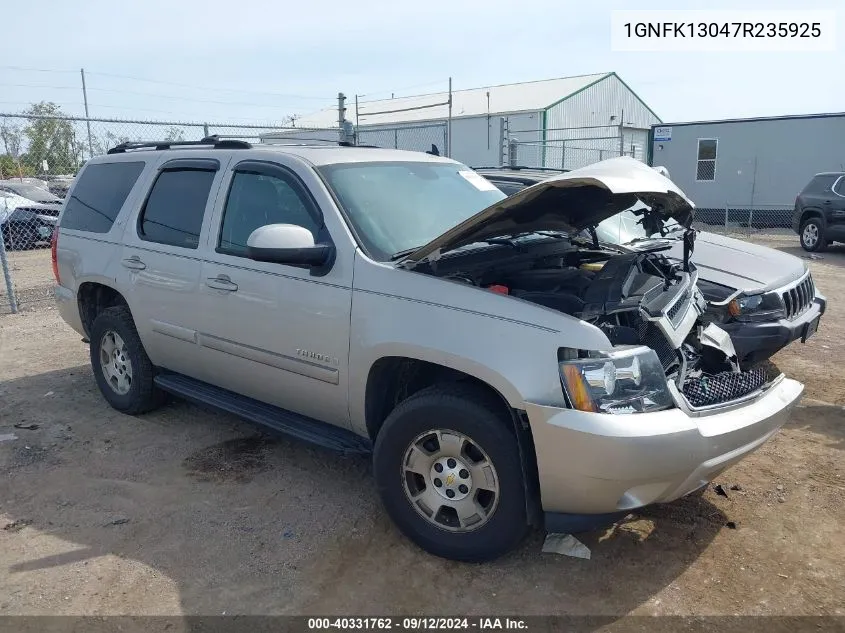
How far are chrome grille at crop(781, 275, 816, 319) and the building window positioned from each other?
17522 mm

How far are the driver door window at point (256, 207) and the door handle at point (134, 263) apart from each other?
2.85 ft

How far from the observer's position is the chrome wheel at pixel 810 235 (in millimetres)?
13727

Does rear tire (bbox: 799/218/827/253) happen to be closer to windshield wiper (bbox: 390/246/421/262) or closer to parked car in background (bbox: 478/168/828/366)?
parked car in background (bbox: 478/168/828/366)

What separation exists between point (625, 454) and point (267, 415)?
2.16m

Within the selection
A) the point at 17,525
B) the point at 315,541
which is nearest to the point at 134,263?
the point at 17,525

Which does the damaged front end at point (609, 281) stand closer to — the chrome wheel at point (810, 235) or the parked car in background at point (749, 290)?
the parked car in background at point (749, 290)

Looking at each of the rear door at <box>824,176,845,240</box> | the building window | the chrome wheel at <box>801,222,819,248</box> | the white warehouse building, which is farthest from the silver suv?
the white warehouse building

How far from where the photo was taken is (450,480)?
3158mm

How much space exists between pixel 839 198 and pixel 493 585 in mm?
13385

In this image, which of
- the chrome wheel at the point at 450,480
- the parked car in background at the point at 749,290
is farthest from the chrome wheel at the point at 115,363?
the parked car in background at the point at 749,290

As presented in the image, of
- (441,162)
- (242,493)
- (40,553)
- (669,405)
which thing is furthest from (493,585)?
(441,162)

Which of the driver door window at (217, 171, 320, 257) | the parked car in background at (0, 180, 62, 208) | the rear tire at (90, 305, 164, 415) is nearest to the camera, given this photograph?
the driver door window at (217, 171, 320, 257)

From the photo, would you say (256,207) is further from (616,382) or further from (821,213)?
(821,213)

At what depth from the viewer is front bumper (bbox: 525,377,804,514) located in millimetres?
2719
